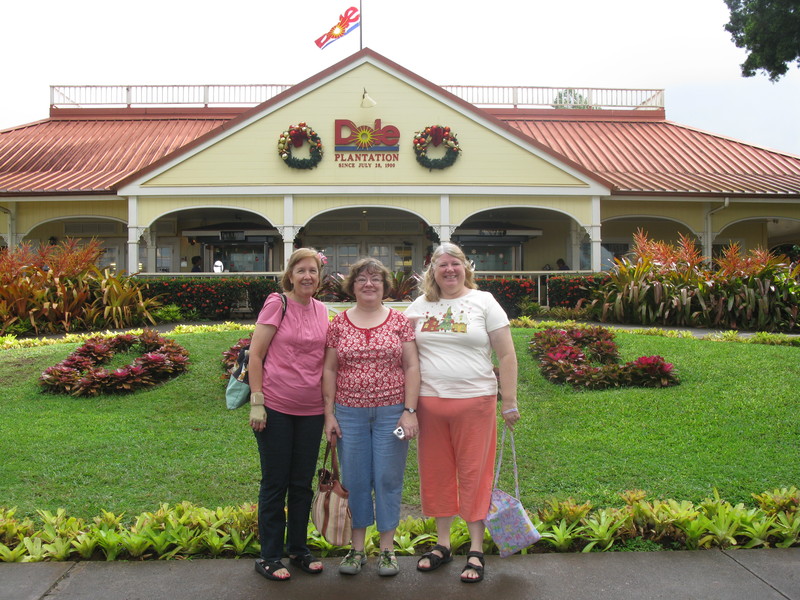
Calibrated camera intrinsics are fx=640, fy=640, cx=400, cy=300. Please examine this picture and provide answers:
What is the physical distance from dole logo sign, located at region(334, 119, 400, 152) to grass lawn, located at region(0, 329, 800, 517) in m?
8.94

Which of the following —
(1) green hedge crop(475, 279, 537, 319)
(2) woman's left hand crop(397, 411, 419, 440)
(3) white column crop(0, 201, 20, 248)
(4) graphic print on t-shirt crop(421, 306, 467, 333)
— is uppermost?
(3) white column crop(0, 201, 20, 248)

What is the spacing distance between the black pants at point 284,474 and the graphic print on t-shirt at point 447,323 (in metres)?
0.79

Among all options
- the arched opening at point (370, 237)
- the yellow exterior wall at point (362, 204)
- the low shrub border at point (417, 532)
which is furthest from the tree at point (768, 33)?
the low shrub border at point (417, 532)

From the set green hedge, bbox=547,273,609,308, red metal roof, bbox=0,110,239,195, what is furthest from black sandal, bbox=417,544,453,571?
red metal roof, bbox=0,110,239,195

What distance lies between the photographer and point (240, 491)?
4824 millimetres

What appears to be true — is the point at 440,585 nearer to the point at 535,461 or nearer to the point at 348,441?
the point at 348,441

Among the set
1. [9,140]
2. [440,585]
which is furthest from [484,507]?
[9,140]

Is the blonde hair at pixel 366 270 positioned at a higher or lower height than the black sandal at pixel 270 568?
higher

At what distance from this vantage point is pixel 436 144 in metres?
15.7

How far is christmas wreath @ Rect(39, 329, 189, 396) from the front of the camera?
7410 millimetres

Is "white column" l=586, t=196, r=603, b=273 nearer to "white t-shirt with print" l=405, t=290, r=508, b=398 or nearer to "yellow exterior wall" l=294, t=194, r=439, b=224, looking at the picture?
"yellow exterior wall" l=294, t=194, r=439, b=224

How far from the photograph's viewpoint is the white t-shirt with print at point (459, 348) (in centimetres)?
348

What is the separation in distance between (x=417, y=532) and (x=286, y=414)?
4.04 ft

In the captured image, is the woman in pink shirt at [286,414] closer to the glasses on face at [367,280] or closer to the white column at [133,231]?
the glasses on face at [367,280]
